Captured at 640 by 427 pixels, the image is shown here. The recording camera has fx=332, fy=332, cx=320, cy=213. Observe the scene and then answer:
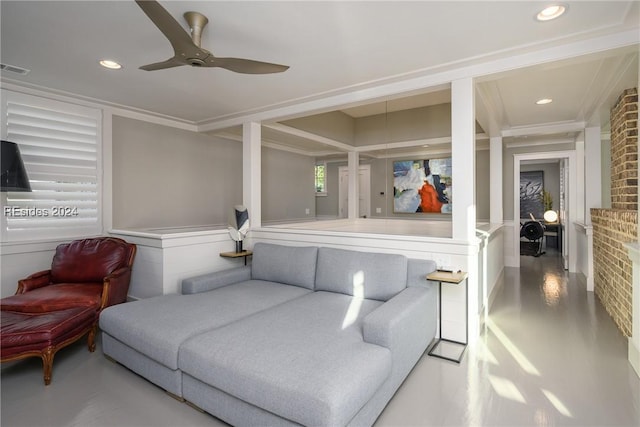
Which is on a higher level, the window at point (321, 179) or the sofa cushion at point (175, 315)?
the window at point (321, 179)

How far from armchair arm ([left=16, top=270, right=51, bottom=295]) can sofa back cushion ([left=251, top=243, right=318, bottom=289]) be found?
2012mm

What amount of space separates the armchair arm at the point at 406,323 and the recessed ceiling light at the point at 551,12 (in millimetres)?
2079

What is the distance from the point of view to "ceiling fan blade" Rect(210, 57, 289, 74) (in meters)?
2.21

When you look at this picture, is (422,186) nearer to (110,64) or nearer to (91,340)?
(110,64)

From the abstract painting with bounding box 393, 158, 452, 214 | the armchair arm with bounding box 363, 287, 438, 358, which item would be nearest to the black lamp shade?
the armchair arm with bounding box 363, 287, 438, 358

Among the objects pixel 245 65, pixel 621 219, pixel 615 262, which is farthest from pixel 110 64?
pixel 615 262

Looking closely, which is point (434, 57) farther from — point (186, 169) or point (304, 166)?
point (304, 166)

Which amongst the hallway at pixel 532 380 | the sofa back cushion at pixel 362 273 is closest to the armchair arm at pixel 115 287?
the sofa back cushion at pixel 362 273

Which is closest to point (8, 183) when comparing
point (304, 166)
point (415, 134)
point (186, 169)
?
point (186, 169)

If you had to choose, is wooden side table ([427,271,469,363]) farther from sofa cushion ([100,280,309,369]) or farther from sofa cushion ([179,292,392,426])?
sofa cushion ([100,280,309,369])

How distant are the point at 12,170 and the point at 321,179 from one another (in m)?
5.89

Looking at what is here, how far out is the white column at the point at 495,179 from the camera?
575 centimetres

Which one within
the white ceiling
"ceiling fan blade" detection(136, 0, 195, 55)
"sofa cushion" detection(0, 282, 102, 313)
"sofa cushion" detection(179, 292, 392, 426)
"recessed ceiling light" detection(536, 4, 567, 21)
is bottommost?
"sofa cushion" detection(179, 292, 392, 426)

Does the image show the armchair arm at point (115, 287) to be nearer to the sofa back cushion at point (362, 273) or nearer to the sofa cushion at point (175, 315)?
the sofa cushion at point (175, 315)
